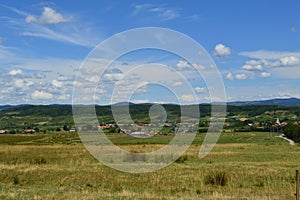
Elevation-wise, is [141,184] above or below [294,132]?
above

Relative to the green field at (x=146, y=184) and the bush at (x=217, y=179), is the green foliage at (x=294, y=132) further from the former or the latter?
the bush at (x=217, y=179)

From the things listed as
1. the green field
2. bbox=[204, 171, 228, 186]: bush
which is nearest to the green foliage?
the green field

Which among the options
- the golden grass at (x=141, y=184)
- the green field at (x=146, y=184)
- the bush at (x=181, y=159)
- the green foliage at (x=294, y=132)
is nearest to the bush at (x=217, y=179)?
the green field at (x=146, y=184)

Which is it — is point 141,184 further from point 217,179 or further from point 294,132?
point 294,132

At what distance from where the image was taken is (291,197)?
50.8ft

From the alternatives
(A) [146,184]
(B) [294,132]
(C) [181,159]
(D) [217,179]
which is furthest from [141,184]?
(B) [294,132]

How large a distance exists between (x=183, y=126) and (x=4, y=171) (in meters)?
90.7

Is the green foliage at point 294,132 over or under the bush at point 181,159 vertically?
under

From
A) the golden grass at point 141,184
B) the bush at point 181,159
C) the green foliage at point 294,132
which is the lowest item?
the green foliage at point 294,132

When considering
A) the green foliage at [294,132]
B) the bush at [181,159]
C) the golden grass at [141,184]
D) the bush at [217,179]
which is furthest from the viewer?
the green foliage at [294,132]

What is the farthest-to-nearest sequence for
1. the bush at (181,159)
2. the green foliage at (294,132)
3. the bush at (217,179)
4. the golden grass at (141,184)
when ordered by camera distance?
the green foliage at (294,132) → the bush at (181,159) → the bush at (217,179) → the golden grass at (141,184)

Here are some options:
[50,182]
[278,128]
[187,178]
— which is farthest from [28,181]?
[278,128]

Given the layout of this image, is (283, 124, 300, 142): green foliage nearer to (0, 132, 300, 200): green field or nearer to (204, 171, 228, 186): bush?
(0, 132, 300, 200): green field

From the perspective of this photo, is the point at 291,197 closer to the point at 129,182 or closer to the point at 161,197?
the point at 161,197
